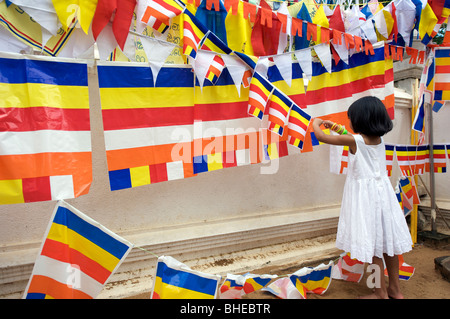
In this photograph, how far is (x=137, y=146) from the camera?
7.09 feet

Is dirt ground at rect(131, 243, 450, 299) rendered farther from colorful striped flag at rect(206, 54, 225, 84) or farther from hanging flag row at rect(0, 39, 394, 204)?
colorful striped flag at rect(206, 54, 225, 84)

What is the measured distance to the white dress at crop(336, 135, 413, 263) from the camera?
207cm

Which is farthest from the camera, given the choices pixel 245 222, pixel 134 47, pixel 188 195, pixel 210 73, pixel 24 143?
pixel 245 222

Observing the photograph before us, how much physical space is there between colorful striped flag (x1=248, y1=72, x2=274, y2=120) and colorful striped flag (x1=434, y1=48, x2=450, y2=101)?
2517 mm

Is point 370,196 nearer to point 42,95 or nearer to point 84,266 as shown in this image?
point 84,266

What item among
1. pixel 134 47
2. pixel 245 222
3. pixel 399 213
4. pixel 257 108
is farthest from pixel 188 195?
pixel 399 213

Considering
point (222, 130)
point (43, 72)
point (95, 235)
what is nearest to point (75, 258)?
point (95, 235)

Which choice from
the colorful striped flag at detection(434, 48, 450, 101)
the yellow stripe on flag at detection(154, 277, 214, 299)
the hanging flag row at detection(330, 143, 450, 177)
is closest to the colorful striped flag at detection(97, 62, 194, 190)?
the yellow stripe on flag at detection(154, 277, 214, 299)

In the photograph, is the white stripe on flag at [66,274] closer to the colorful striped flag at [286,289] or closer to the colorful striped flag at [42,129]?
the colorful striped flag at [42,129]

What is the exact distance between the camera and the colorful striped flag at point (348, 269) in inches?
103

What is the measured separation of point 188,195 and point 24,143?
156 centimetres

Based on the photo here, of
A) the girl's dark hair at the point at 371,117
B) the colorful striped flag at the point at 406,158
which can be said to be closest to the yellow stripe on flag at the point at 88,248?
the girl's dark hair at the point at 371,117

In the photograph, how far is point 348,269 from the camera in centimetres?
262
